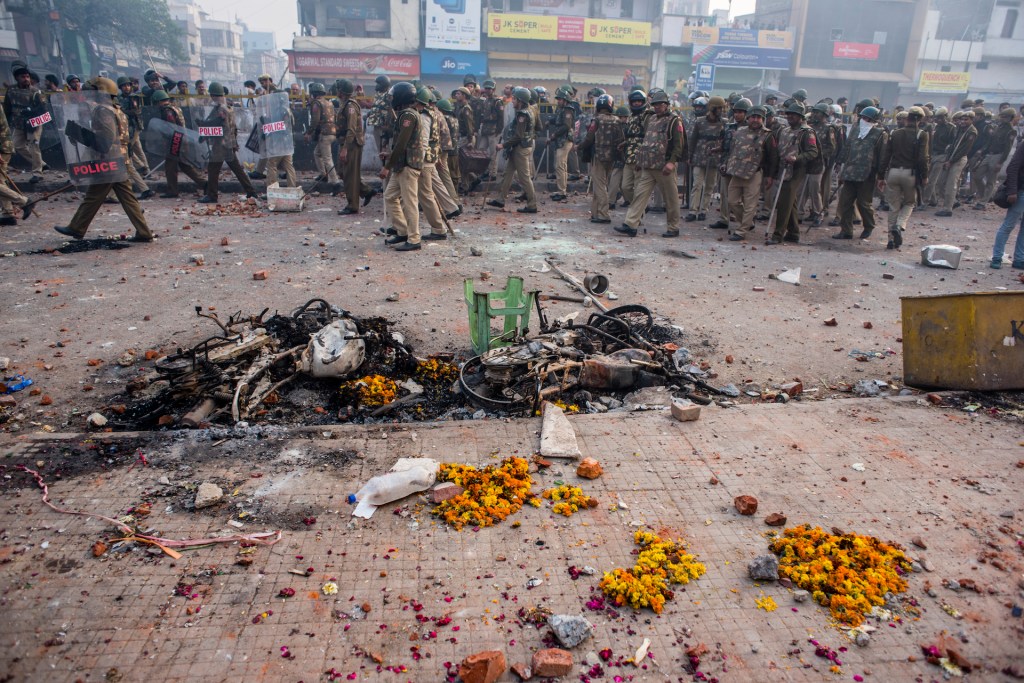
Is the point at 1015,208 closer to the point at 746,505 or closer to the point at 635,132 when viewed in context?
the point at 635,132

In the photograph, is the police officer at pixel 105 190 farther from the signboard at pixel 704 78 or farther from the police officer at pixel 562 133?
the signboard at pixel 704 78

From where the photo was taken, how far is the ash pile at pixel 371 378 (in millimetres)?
4047

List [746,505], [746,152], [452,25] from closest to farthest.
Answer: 1. [746,505]
2. [746,152]
3. [452,25]

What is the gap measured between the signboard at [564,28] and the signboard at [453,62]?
132 cm

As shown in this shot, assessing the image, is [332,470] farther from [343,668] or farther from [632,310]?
[632,310]

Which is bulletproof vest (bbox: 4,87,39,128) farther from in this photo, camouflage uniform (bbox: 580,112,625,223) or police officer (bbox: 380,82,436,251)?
camouflage uniform (bbox: 580,112,625,223)

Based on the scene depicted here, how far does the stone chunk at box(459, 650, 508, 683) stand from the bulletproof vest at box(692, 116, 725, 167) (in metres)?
8.92

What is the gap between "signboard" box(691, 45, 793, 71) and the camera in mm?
33781

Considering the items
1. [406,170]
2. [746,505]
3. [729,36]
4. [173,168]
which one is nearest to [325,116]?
[173,168]

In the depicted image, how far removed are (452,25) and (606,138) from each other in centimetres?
2635

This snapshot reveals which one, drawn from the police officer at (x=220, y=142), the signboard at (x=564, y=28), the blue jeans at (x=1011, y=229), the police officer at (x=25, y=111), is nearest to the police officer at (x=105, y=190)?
the police officer at (x=220, y=142)

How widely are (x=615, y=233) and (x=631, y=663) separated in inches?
298

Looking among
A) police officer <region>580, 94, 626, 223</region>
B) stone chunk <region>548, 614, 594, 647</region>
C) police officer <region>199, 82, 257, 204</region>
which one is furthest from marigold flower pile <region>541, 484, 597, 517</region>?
police officer <region>199, 82, 257, 204</region>

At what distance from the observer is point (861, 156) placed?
862 cm
